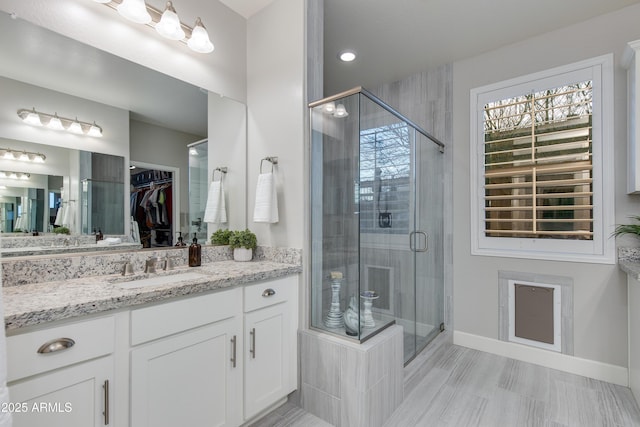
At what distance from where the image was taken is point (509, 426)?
1811mm

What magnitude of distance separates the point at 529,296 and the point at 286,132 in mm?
2461

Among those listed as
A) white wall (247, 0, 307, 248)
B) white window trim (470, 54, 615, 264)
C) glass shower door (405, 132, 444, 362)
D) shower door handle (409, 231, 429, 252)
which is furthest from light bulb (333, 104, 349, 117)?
white window trim (470, 54, 615, 264)

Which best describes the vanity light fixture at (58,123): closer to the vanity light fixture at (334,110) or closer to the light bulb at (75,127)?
the light bulb at (75,127)

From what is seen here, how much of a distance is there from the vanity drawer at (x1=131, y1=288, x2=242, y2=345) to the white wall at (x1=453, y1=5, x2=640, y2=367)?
232cm

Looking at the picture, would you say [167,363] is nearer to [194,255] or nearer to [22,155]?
[194,255]

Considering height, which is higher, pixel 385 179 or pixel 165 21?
pixel 165 21

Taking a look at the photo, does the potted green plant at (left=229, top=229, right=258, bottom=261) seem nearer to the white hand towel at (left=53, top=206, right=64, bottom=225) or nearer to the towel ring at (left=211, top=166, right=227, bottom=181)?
the towel ring at (left=211, top=166, right=227, bottom=181)

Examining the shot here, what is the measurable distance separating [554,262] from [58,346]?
321 centimetres

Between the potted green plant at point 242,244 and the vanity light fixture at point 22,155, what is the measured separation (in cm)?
110

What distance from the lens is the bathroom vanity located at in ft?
3.37

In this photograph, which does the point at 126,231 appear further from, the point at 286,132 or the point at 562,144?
the point at 562,144

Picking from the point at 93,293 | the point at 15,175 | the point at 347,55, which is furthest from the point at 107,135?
the point at 347,55

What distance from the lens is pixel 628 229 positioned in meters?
2.20

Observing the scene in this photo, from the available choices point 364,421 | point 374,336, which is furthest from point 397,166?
point 364,421
